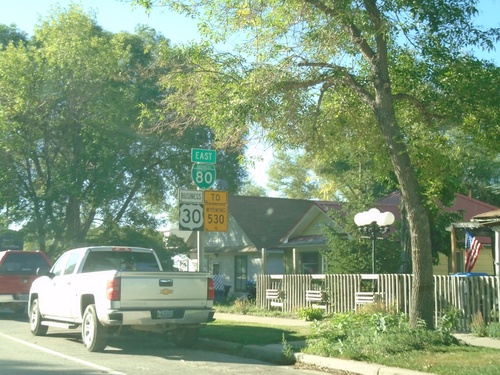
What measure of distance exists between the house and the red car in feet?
35.2

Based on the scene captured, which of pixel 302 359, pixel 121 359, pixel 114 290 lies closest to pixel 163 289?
pixel 114 290

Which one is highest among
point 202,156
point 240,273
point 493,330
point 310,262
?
point 202,156

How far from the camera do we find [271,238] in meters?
33.5

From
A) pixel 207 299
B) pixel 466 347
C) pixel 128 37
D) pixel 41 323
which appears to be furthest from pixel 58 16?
pixel 466 347

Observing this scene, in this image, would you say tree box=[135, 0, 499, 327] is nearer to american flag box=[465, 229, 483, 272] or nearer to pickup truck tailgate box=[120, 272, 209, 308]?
pickup truck tailgate box=[120, 272, 209, 308]

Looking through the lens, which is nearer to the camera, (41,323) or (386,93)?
(386,93)

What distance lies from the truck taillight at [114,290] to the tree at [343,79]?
333 cm

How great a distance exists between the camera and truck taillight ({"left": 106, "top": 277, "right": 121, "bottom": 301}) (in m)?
11.8

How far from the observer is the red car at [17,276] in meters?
19.8

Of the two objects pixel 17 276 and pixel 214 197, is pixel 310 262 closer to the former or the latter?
pixel 17 276

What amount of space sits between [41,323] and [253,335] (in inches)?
194

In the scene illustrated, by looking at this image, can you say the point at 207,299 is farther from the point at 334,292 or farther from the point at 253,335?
the point at 334,292

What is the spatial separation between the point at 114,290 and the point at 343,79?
5568 mm

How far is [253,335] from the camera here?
1386cm
